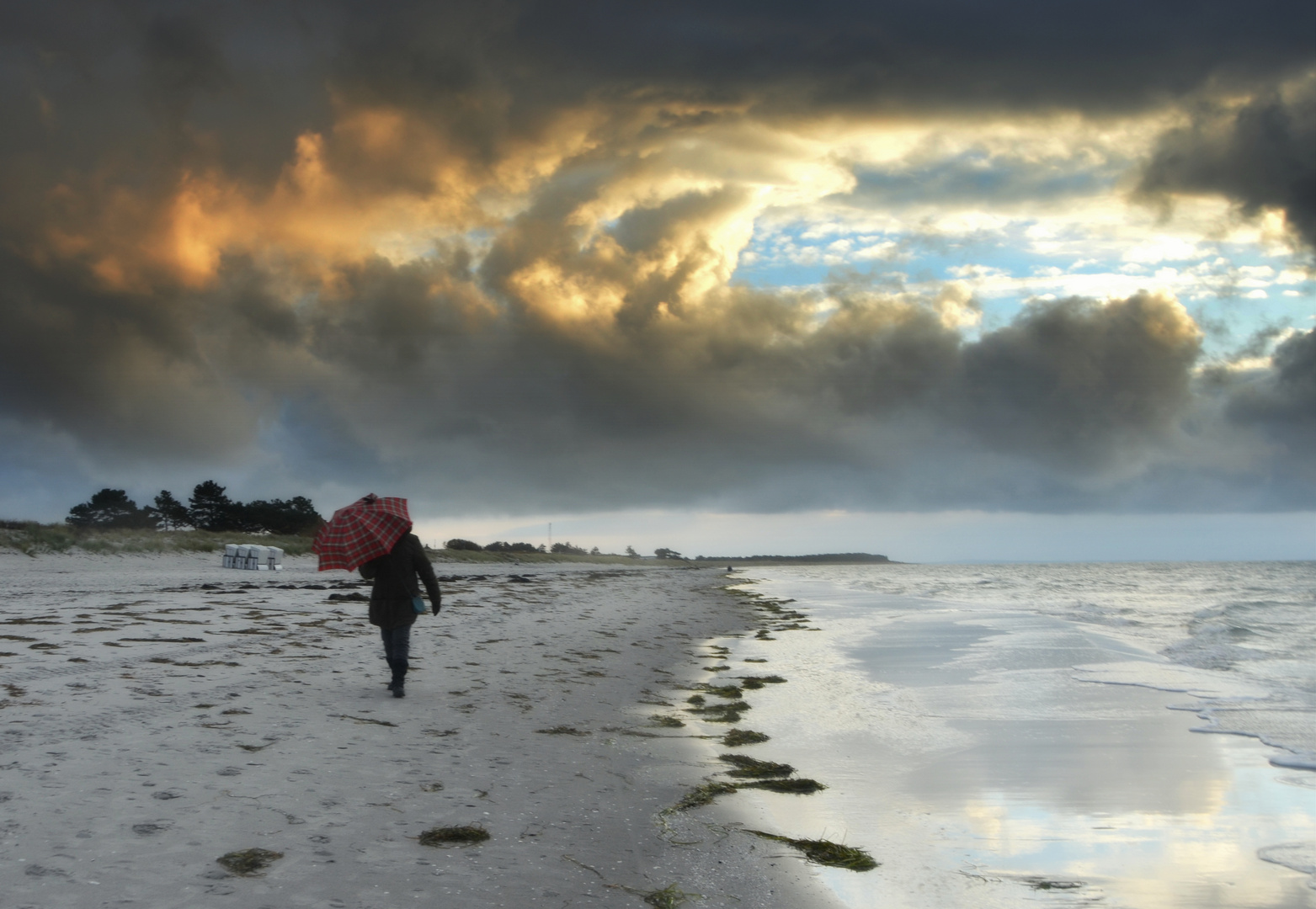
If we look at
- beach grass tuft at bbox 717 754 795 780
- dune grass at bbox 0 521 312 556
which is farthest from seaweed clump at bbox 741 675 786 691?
dune grass at bbox 0 521 312 556

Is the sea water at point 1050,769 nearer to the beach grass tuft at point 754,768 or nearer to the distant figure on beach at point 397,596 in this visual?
the beach grass tuft at point 754,768

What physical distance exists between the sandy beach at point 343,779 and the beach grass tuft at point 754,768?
24 centimetres

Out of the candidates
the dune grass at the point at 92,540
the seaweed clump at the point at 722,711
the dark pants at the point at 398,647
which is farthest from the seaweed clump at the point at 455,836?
the dune grass at the point at 92,540

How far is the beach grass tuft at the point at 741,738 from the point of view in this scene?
912 cm

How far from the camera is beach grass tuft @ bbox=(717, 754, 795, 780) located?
308 inches

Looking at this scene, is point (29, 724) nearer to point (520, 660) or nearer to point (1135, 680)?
point (520, 660)

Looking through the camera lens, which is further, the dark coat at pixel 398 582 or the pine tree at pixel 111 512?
the pine tree at pixel 111 512

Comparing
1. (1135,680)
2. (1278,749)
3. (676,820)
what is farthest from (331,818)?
(1135,680)

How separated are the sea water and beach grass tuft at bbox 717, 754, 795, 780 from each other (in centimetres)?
33

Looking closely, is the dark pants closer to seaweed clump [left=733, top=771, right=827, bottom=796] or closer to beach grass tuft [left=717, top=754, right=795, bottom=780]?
beach grass tuft [left=717, top=754, right=795, bottom=780]

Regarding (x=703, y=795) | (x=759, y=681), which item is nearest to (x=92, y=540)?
(x=759, y=681)

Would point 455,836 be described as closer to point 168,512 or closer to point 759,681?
point 759,681

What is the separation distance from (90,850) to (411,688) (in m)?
6.07

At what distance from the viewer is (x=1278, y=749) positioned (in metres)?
9.31
